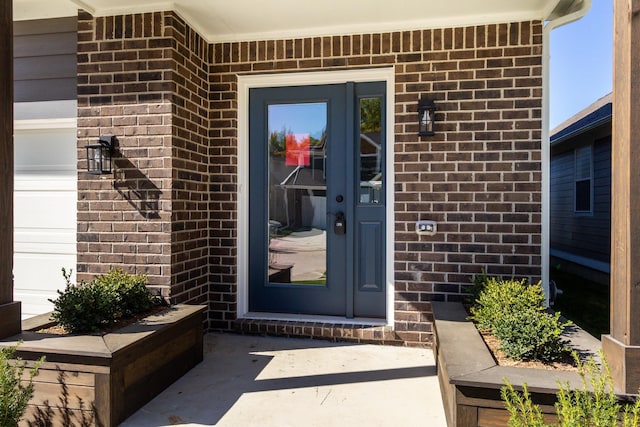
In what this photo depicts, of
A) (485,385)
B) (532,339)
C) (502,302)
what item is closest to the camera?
(485,385)

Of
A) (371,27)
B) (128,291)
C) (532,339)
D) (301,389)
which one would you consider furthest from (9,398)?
(371,27)

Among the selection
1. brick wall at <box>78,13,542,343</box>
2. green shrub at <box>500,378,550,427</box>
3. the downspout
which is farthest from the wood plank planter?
brick wall at <box>78,13,542,343</box>

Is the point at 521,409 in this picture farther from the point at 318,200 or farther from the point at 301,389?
the point at 318,200

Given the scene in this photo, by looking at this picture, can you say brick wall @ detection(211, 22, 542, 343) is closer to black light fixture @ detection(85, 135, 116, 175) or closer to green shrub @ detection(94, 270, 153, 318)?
green shrub @ detection(94, 270, 153, 318)

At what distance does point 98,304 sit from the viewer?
264cm

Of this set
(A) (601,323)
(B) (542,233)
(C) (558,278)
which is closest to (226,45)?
(B) (542,233)

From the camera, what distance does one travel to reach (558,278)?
869 centimetres

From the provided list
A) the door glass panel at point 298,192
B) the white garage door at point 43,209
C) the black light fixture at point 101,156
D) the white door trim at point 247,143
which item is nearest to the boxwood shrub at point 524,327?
the white door trim at point 247,143

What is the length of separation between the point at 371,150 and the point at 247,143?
1.13 metres

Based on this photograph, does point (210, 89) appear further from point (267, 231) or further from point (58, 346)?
point (58, 346)

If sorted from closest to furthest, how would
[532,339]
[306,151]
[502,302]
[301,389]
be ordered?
[532,339]
[502,302]
[301,389]
[306,151]

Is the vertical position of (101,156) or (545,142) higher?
(545,142)

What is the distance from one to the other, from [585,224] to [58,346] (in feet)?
31.8

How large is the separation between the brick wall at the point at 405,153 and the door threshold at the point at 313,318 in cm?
12
